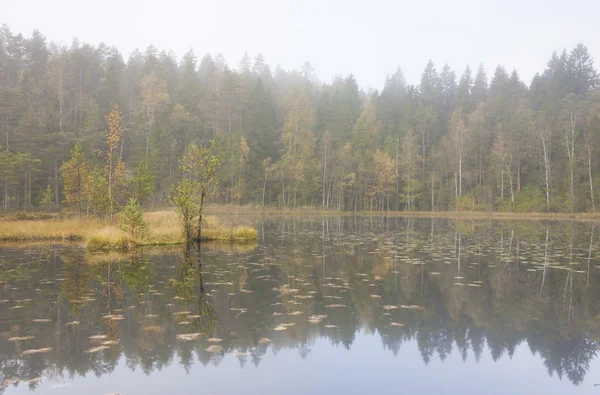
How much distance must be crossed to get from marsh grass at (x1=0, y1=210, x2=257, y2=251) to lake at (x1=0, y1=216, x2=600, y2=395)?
198 inches

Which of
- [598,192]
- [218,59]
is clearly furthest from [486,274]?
[218,59]

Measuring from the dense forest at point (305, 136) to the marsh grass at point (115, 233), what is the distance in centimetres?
3024

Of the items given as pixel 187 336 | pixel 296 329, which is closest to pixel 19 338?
pixel 187 336

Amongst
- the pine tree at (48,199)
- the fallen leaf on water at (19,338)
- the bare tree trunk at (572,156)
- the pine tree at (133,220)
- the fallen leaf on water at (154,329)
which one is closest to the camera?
the fallen leaf on water at (19,338)

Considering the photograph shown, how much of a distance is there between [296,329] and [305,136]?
66.7m

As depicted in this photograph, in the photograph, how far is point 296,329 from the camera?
325 inches

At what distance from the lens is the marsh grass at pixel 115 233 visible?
67.3ft

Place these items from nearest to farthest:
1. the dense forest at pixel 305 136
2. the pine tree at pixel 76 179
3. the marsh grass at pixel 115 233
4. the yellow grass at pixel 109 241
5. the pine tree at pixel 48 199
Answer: the yellow grass at pixel 109 241 → the marsh grass at pixel 115 233 → the pine tree at pixel 76 179 → the pine tree at pixel 48 199 → the dense forest at pixel 305 136

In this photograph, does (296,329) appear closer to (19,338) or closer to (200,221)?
(19,338)

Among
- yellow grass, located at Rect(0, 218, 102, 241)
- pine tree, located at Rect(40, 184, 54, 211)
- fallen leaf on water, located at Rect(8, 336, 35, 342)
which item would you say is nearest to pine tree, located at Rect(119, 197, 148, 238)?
yellow grass, located at Rect(0, 218, 102, 241)

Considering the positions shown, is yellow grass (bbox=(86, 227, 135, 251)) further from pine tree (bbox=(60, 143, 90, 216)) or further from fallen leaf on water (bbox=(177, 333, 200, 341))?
fallen leaf on water (bbox=(177, 333, 200, 341))

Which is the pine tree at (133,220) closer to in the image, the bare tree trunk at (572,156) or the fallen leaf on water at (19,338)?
the fallen leaf on water at (19,338)

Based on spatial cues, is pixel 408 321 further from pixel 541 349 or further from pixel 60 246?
pixel 60 246

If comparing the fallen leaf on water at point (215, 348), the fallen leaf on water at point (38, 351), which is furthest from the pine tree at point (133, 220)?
the fallen leaf on water at point (215, 348)
